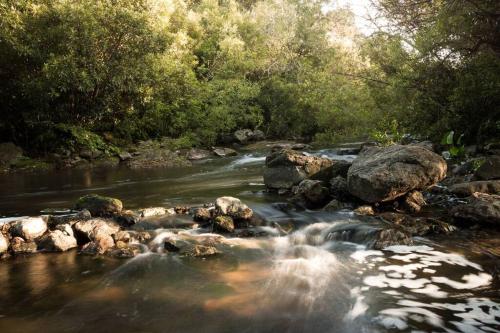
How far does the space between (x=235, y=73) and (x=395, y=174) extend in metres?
21.9

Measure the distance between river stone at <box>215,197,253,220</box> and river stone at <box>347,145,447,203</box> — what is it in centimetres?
246

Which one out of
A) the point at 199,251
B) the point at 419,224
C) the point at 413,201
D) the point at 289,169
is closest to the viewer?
the point at 199,251

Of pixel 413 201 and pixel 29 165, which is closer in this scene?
pixel 413 201

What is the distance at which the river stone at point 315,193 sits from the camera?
940cm

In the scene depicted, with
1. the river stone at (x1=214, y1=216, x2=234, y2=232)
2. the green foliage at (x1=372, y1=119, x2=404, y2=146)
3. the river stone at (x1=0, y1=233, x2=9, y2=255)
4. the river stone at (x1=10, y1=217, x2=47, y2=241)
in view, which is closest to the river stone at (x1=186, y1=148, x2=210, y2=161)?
the green foliage at (x1=372, y1=119, x2=404, y2=146)

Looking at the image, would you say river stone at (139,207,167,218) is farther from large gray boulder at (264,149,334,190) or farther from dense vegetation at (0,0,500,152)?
dense vegetation at (0,0,500,152)

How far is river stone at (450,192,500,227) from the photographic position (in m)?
6.96

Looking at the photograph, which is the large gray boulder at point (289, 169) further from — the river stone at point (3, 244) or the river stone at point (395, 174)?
the river stone at point (3, 244)

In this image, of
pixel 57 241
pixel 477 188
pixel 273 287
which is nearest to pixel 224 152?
pixel 477 188

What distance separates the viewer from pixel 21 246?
6922mm

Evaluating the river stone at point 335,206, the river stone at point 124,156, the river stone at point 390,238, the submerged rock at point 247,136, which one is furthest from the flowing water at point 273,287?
the submerged rock at point 247,136

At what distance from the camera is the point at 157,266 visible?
6.11 m

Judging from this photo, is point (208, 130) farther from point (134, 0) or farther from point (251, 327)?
point (251, 327)

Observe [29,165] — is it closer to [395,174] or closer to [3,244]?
[3,244]
